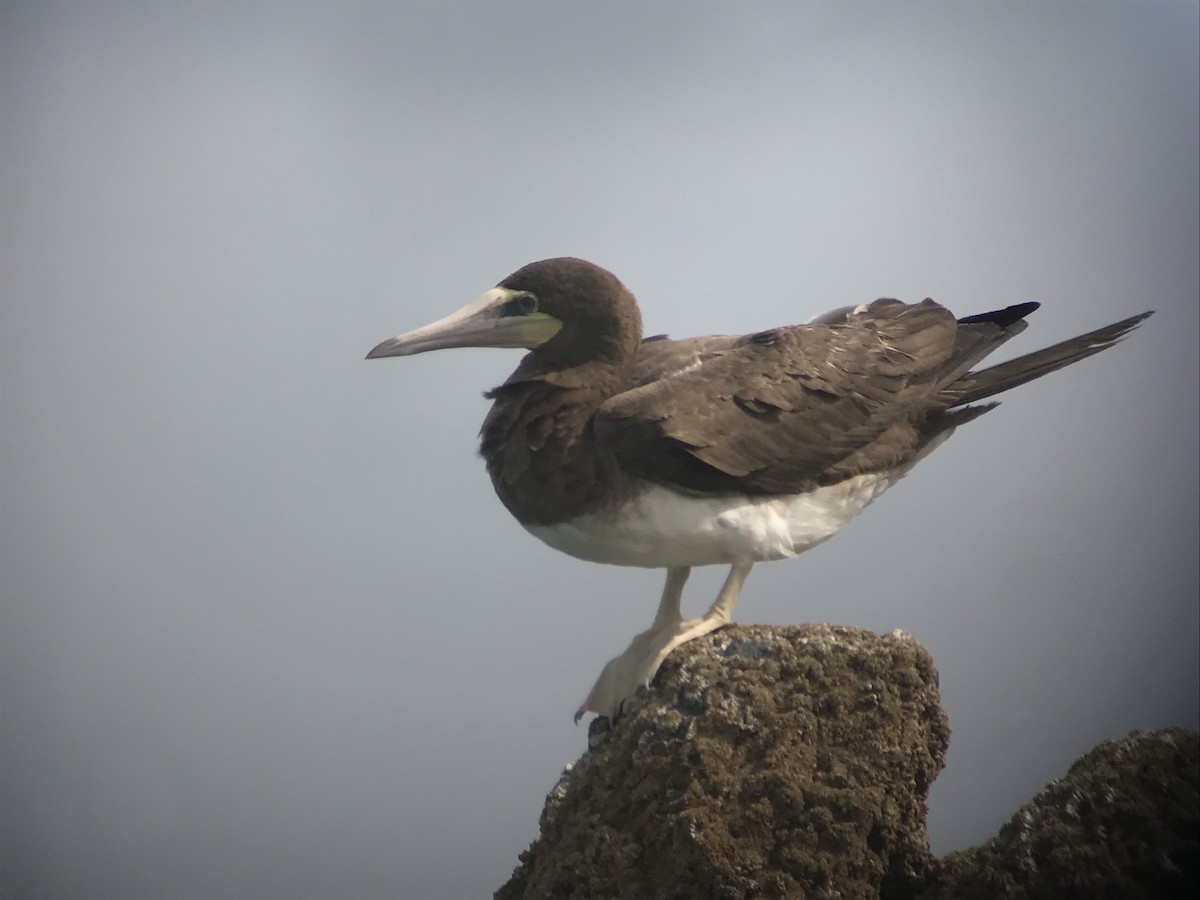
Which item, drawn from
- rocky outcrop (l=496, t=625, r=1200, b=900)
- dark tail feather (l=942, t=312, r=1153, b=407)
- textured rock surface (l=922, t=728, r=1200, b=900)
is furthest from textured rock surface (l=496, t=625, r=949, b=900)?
dark tail feather (l=942, t=312, r=1153, b=407)

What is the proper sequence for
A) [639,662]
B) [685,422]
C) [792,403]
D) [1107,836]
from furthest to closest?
1. [639,662]
2. [792,403]
3. [685,422]
4. [1107,836]

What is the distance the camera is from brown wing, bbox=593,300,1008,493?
1.83 m

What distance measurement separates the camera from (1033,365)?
2.12 meters

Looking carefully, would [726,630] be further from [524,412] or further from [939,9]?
[939,9]

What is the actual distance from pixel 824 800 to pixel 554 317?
1071 millimetres

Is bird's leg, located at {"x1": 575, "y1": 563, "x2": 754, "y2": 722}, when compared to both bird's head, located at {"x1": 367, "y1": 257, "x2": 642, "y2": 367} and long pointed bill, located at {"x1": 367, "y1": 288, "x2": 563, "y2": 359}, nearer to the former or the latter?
bird's head, located at {"x1": 367, "y1": 257, "x2": 642, "y2": 367}

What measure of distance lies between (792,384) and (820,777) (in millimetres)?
761

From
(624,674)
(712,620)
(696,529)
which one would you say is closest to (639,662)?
(624,674)

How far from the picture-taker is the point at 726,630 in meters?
1.95

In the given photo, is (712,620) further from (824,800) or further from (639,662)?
(824,800)

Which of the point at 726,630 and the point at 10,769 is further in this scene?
the point at 10,769

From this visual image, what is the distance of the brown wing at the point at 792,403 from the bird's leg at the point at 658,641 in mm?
237

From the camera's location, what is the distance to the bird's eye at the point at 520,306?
1990 mm

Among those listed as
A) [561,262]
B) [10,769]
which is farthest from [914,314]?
[10,769]
